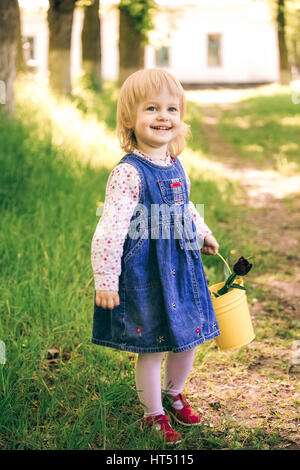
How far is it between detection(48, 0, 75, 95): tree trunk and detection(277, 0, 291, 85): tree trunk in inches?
589

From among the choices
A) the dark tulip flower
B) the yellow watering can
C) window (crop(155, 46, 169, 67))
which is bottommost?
window (crop(155, 46, 169, 67))

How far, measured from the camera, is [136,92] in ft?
7.63

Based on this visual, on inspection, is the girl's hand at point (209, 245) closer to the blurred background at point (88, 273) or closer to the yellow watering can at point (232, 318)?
the yellow watering can at point (232, 318)

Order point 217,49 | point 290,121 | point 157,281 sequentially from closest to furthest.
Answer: point 157,281, point 290,121, point 217,49

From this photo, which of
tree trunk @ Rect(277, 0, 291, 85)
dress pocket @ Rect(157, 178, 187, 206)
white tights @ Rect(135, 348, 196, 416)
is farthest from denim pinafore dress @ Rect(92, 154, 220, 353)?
tree trunk @ Rect(277, 0, 291, 85)

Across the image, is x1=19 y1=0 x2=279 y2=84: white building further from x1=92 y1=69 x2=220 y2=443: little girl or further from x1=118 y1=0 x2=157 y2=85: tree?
x1=92 y1=69 x2=220 y2=443: little girl

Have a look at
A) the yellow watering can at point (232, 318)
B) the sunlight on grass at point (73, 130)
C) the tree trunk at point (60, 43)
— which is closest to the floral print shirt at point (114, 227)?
the yellow watering can at point (232, 318)

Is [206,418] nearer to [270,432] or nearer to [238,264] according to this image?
[270,432]

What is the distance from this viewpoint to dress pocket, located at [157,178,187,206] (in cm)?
235

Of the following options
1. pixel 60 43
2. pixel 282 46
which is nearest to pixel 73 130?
pixel 60 43

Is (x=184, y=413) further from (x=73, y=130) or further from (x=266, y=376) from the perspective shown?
(x=73, y=130)

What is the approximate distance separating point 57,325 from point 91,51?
33.5 feet

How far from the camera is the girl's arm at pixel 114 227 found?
2211 mm

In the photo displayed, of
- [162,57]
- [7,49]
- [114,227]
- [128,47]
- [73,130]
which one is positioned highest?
[7,49]
